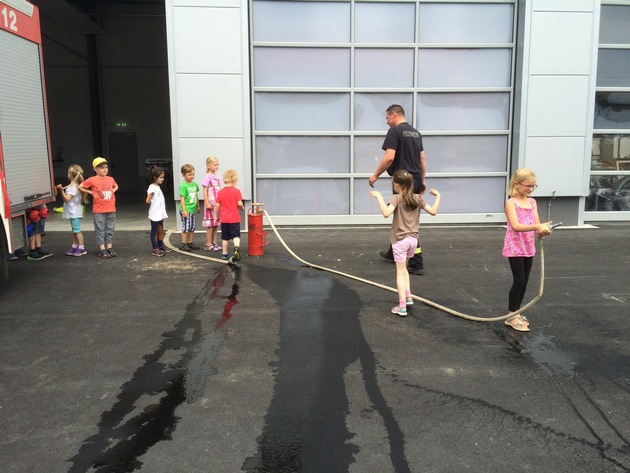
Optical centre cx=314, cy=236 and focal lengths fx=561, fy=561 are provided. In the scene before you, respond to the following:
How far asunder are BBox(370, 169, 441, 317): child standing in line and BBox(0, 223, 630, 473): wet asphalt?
0.30 meters

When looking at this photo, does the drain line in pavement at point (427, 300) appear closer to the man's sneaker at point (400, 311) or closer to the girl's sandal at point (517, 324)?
the girl's sandal at point (517, 324)

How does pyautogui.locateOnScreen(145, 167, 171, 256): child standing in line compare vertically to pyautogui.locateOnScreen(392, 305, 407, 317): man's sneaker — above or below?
above

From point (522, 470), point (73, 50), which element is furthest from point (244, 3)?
point (73, 50)

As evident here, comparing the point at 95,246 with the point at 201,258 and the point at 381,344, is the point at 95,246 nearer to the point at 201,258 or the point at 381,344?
the point at 201,258

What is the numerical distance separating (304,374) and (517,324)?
2.25m

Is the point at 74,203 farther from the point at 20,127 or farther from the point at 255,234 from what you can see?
the point at 255,234

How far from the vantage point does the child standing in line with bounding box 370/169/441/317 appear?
575cm

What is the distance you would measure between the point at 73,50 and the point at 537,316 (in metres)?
21.8

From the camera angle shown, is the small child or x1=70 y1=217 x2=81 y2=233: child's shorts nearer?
the small child

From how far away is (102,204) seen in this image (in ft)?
27.6

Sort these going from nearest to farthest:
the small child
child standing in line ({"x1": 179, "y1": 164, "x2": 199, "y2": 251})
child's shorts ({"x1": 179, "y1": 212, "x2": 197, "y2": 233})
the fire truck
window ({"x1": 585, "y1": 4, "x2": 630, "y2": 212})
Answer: the fire truck
the small child
child standing in line ({"x1": 179, "y1": 164, "x2": 199, "y2": 251})
child's shorts ({"x1": 179, "y1": 212, "x2": 197, "y2": 233})
window ({"x1": 585, "y1": 4, "x2": 630, "y2": 212})

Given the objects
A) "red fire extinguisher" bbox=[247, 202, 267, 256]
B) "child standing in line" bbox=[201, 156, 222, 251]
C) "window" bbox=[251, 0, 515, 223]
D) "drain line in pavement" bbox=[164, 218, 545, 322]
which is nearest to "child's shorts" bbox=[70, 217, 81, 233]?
"drain line in pavement" bbox=[164, 218, 545, 322]

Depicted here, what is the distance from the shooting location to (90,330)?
17.5ft

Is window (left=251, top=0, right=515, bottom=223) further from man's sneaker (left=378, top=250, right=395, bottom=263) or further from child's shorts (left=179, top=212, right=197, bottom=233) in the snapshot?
man's sneaker (left=378, top=250, right=395, bottom=263)
